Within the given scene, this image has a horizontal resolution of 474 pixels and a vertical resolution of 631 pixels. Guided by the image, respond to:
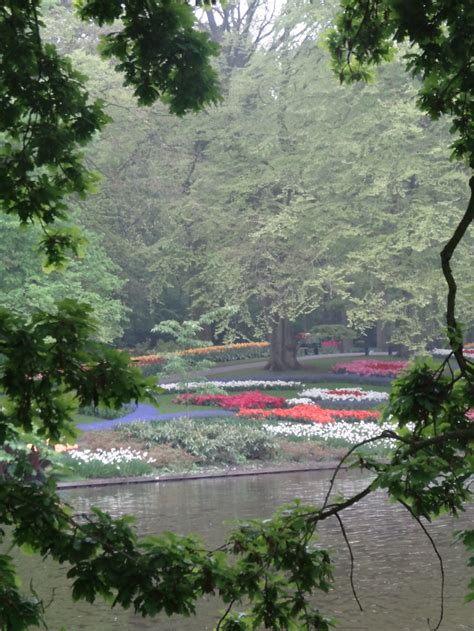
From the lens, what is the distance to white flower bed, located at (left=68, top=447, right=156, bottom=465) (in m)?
22.4

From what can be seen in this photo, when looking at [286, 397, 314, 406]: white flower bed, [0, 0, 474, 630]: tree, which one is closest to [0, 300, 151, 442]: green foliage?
[0, 0, 474, 630]: tree

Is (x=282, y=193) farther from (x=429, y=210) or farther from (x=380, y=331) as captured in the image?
(x=380, y=331)

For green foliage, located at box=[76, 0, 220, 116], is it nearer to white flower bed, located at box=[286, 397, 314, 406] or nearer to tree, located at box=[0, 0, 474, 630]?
tree, located at box=[0, 0, 474, 630]

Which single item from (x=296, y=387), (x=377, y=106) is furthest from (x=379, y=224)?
(x=296, y=387)

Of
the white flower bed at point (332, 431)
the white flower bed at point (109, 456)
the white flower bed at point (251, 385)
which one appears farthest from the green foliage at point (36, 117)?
the white flower bed at point (251, 385)

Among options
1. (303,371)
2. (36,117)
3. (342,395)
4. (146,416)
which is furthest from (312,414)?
(36,117)

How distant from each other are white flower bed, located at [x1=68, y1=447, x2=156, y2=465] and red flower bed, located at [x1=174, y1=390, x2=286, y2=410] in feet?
23.9

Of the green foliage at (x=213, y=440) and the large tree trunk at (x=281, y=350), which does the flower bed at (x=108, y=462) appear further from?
the large tree trunk at (x=281, y=350)

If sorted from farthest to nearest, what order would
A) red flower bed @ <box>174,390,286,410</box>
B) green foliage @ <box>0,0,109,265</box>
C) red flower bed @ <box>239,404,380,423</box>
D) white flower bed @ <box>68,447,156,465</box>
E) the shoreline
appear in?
1. red flower bed @ <box>174,390,286,410</box>
2. red flower bed @ <box>239,404,380,423</box>
3. white flower bed @ <box>68,447,156,465</box>
4. the shoreline
5. green foliage @ <box>0,0,109,265</box>

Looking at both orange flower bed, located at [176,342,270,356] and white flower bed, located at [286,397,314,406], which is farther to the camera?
orange flower bed, located at [176,342,270,356]

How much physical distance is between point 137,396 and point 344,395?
95.5ft

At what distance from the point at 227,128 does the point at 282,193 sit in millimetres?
3797

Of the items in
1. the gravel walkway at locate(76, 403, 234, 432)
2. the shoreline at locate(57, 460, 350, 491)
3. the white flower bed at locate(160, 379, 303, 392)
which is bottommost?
the shoreline at locate(57, 460, 350, 491)

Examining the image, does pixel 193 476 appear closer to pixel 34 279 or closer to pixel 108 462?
pixel 108 462
